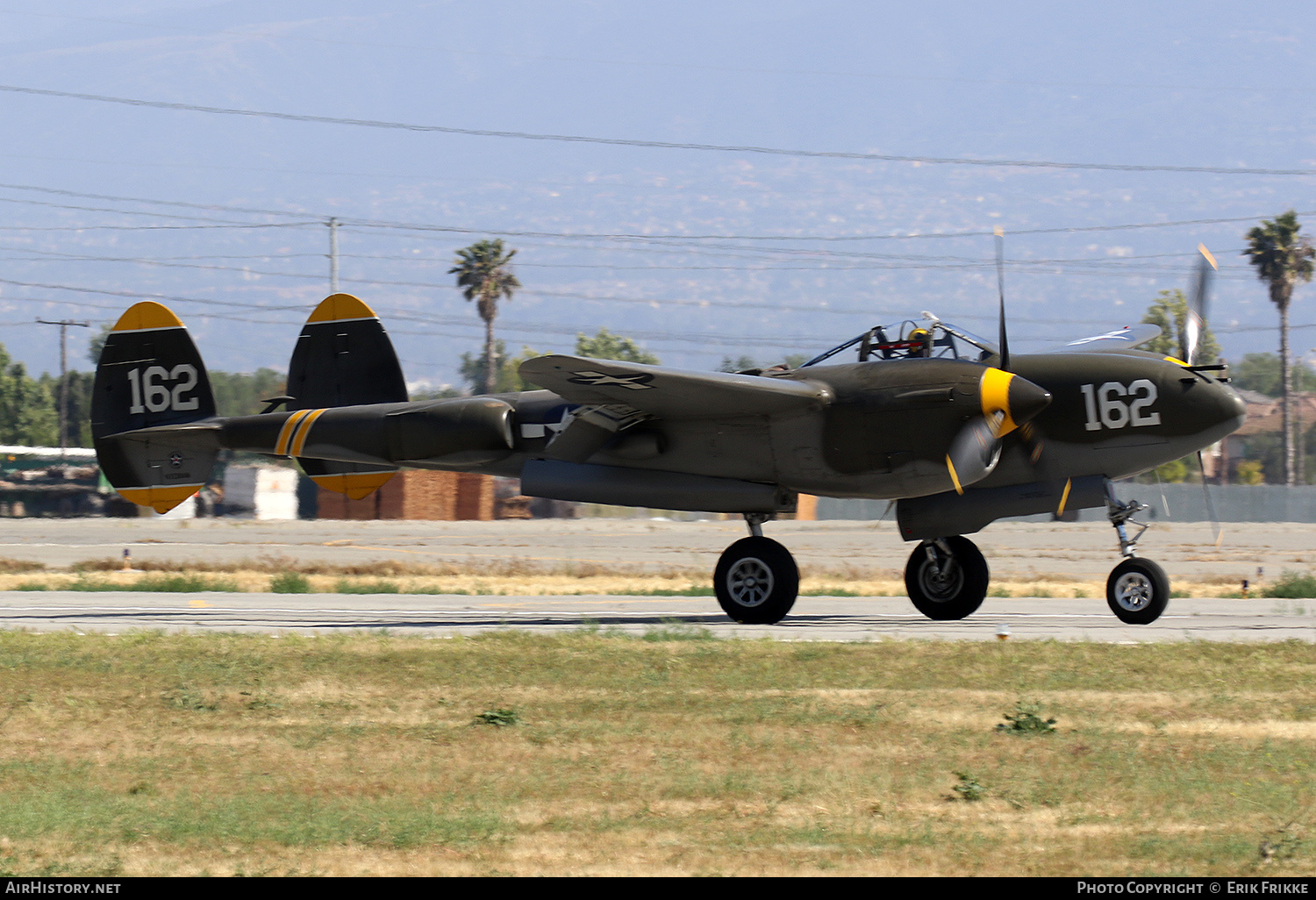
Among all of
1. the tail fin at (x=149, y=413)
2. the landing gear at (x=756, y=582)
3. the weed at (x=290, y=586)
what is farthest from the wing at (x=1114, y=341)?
the weed at (x=290, y=586)

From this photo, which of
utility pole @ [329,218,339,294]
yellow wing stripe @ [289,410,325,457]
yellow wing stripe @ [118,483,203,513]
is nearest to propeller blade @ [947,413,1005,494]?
yellow wing stripe @ [289,410,325,457]

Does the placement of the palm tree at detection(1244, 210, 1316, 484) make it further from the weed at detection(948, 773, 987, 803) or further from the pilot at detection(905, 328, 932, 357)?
the weed at detection(948, 773, 987, 803)

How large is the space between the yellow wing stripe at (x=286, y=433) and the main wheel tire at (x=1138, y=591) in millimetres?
12231

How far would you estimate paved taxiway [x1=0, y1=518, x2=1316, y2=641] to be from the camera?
17.0 meters

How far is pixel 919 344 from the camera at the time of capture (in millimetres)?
16875

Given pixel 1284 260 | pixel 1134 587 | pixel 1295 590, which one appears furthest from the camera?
pixel 1284 260

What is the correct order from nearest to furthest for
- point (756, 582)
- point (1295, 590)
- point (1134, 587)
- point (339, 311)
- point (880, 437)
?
point (880, 437)
point (1134, 587)
point (756, 582)
point (339, 311)
point (1295, 590)

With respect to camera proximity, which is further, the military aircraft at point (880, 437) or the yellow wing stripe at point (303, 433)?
the yellow wing stripe at point (303, 433)

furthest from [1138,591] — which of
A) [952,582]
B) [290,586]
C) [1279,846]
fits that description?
[290,586]

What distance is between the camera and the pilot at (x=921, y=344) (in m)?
16.8

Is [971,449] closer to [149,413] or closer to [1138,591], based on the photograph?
[1138,591]

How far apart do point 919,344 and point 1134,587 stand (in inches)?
159

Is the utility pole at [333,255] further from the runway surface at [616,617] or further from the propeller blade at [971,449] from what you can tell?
the propeller blade at [971,449]
